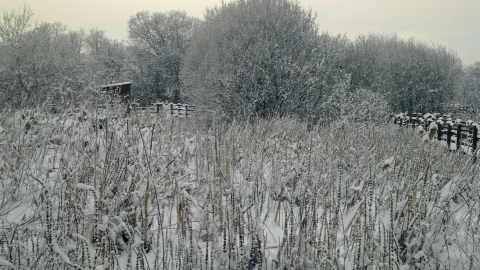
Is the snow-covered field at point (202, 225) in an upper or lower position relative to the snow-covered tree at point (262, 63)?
lower

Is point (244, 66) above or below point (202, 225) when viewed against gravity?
above

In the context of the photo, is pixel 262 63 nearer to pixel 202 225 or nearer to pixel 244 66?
pixel 244 66

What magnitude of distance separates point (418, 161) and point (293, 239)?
187 centimetres

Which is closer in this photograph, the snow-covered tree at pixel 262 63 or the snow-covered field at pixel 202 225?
the snow-covered field at pixel 202 225

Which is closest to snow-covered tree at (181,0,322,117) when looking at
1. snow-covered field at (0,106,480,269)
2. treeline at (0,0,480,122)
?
treeline at (0,0,480,122)

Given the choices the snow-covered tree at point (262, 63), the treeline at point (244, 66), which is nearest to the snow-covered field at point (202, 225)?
the treeline at point (244, 66)

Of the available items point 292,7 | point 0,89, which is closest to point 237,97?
point 292,7

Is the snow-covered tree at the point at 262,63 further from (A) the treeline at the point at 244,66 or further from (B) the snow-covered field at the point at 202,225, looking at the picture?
(B) the snow-covered field at the point at 202,225

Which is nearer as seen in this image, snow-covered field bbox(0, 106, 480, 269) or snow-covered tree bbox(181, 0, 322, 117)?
snow-covered field bbox(0, 106, 480, 269)

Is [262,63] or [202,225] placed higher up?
[262,63]

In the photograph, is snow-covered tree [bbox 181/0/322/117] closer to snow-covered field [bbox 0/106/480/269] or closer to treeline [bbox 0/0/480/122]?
treeline [bbox 0/0/480/122]

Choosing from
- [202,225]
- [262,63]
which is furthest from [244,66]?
[202,225]

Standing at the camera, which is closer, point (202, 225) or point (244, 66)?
point (202, 225)

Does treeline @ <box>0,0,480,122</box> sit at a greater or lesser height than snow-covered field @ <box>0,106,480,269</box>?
greater
